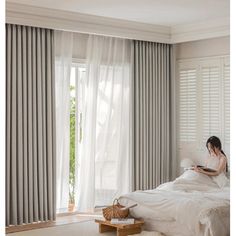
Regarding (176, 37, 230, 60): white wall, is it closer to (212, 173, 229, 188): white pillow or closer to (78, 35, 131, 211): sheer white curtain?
(78, 35, 131, 211): sheer white curtain

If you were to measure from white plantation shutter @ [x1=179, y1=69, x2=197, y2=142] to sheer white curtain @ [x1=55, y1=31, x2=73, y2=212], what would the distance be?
6.35 ft

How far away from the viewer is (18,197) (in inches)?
216

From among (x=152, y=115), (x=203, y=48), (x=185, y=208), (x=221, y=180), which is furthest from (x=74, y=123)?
(x=185, y=208)

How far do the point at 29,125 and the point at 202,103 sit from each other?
269cm

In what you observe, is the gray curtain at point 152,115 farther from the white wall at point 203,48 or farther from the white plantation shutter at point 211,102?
the white plantation shutter at point 211,102

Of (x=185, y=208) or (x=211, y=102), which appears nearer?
(x=185, y=208)

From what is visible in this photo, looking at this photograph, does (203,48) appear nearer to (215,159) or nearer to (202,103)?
(202,103)

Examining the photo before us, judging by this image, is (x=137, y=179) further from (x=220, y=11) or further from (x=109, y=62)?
(x=220, y=11)

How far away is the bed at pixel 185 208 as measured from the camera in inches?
171

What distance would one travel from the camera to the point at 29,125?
558 cm

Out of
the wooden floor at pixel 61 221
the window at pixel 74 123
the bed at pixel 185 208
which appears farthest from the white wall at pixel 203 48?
the wooden floor at pixel 61 221

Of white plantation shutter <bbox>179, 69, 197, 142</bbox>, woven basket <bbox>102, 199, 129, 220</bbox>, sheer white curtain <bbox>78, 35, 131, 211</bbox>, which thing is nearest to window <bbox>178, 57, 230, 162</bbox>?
white plantation shutter <bbox>179, 69, 197, 142</bbox>

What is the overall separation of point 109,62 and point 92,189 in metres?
1.82

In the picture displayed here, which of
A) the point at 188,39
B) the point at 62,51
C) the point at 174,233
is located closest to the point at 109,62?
the point at 62,51
